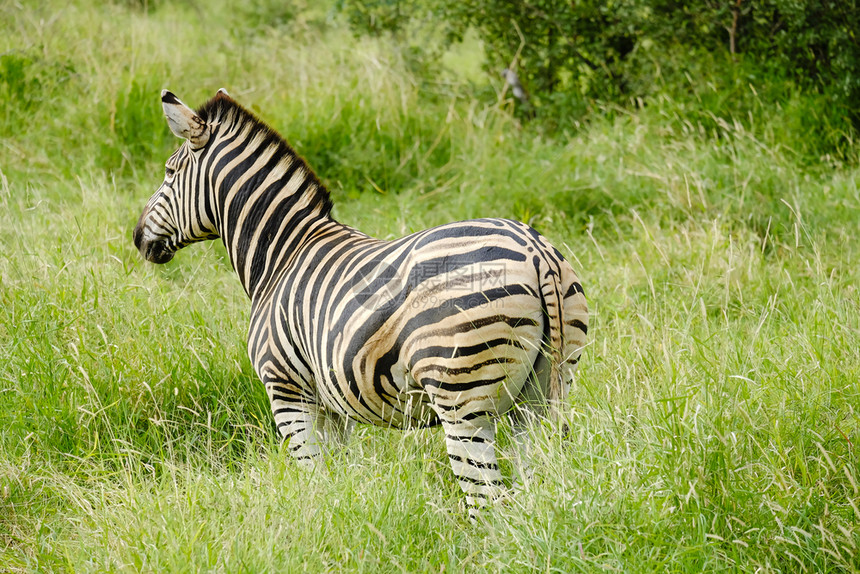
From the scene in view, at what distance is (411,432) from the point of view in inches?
135

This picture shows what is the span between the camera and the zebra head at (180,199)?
12.4 ft

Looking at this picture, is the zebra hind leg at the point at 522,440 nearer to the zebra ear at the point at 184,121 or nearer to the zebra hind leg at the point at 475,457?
the zebra hind leg at the point at 475,457

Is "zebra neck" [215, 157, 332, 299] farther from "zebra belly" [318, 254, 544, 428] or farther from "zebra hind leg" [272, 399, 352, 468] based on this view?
"zebra belly" [318, 254, 544, 428]

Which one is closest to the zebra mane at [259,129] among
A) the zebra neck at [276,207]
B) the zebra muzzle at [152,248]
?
the zebra neck at [276,207]

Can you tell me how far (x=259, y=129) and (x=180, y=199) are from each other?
0.58 meters

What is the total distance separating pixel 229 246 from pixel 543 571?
2.34 meters

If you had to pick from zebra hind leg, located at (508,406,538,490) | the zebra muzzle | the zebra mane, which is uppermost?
the zebra mane

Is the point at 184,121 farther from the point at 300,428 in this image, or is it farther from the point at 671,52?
the point at 671,52

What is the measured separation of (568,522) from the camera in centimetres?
258

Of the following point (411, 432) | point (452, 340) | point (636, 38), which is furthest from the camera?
point (636, 38)

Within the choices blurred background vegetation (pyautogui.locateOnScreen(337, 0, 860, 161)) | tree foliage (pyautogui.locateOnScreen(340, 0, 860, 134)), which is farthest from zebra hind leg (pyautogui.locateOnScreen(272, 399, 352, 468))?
tree foliage (pyautogui.locateOnScreen(340, 0, 860, 134))

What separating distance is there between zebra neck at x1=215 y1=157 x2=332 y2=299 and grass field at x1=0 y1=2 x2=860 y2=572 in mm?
779

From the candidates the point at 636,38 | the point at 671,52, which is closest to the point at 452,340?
the point at 671,52

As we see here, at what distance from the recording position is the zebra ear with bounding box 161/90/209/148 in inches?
146
